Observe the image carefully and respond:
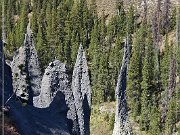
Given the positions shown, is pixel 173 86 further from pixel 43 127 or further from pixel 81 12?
pixel 43 127

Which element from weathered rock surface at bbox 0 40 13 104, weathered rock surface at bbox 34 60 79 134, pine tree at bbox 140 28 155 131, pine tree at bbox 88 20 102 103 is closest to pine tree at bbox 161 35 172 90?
pine tree at bbox 140 28 155 131

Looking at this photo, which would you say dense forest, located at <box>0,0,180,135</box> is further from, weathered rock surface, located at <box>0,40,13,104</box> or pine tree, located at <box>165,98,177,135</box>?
weathered rock surface, located at <box>0,40,13,104</box>

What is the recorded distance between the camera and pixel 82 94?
37.4m

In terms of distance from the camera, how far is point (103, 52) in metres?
102

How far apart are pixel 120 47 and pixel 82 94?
63.8 metres

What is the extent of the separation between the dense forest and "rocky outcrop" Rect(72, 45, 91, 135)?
42.2m

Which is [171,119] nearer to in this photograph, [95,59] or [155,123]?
[155,123]

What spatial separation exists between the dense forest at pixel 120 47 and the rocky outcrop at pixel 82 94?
138 feet

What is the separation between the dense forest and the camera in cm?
8644

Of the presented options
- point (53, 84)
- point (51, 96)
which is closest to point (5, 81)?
point (53, 84)

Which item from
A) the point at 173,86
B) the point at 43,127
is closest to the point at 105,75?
the point at 173,86

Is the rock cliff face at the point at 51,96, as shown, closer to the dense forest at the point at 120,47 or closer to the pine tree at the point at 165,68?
the dense forest at the point at 120,47

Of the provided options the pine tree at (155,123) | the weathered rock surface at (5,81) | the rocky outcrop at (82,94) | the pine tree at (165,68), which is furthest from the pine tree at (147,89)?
the weathered rock surface at (5,81)

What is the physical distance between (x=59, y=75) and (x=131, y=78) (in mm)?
53528
